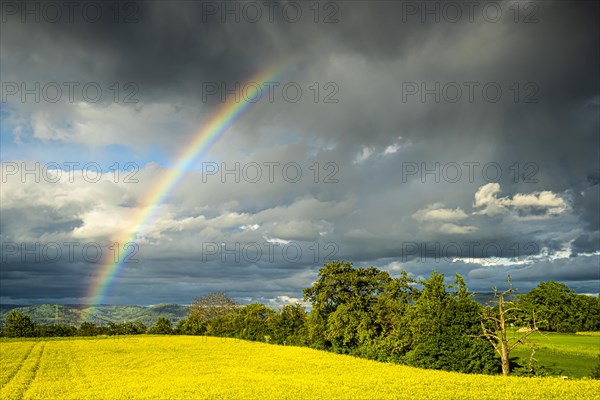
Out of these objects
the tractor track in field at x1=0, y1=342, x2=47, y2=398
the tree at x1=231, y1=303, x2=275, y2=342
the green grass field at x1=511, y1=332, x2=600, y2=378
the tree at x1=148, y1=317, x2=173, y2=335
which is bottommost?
the tree at x1=148, y1=317, x2=173, y2=335

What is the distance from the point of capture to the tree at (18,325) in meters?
133

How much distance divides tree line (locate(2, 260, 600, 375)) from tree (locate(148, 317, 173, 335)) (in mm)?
22378

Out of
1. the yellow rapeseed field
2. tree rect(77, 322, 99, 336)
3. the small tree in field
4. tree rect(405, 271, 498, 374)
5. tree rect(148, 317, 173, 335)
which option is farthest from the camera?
tree rect(148, 317, 173, 335)

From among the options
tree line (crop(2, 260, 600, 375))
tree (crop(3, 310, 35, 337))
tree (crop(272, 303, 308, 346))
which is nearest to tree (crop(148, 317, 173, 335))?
tree line (crop(2, 260, 600, 375))

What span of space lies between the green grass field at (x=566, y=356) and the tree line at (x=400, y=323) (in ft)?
10.5

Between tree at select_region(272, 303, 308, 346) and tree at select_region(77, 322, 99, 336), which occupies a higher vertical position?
tree at select_region(272, 303, 308, 346)

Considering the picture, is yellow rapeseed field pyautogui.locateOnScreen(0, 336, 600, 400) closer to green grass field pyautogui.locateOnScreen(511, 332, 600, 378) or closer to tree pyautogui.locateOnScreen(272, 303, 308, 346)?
green grass field pyautogui.locateOnScreen(511, 332, 600, 378)

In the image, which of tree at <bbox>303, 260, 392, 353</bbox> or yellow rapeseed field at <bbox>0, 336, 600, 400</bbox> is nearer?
yellow rapeseed field at <bbox>0, 336, 600, 400</bbox>

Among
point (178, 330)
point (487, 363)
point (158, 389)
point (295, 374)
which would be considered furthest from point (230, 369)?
point (178, 330)

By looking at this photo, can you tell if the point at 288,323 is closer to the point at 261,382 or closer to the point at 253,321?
the point at 253,321

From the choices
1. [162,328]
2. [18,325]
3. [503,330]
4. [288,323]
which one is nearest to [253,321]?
[288,323]

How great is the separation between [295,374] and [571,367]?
112ft

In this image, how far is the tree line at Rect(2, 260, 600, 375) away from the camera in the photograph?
4950 cm

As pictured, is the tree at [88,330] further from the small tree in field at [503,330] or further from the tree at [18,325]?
the small tree in field at [503,330]
